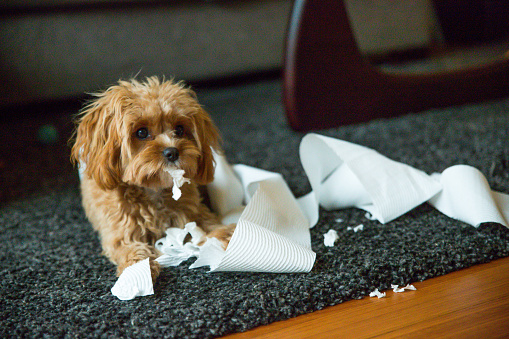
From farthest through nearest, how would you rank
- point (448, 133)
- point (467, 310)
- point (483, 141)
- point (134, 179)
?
point (448, 133)
point (483, 141)
point (134, 179)
point (467, 310)

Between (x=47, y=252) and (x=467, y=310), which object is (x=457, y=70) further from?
(x=47, y=252)

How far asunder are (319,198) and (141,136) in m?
0.56

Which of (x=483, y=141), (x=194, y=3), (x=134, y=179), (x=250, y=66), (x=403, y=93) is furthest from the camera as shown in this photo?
(x=250, y=66)

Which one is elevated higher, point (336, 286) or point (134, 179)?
point (134, 179)

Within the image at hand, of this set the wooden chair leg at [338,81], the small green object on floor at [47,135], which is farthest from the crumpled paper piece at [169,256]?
the small green object on floor at [47,135]

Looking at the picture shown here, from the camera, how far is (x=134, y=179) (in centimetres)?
114

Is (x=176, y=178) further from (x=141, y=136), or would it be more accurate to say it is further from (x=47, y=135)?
(x=47, y=135)

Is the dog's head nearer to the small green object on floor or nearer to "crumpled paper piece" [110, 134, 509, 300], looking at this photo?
"crumpled paper piece" [110, 134, 509, 300]

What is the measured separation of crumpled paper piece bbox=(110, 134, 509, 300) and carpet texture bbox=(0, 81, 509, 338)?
33 millimetres

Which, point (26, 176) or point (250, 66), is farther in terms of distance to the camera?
point (250, 66)

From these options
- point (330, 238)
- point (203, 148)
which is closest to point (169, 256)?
point (203, 148)

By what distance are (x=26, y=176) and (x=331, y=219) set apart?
1.24 metres

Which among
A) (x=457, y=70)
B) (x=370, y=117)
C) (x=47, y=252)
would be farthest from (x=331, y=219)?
(x=457, y=70)

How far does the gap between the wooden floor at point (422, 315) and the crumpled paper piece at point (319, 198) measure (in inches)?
6.1
